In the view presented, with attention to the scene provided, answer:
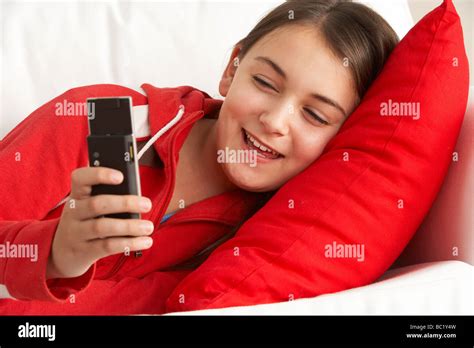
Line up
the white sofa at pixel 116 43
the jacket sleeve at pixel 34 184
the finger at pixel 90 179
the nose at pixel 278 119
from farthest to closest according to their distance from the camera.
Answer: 1. the white sofa at pixel 116 43
2. the nose at pixel 278 119
3. the jacket sleeve at pixel 34 184
4. the finger at pixel 90 179

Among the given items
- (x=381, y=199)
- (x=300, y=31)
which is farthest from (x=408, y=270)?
(x=300, y=31)

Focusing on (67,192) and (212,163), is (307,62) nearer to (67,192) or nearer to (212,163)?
(212,163)

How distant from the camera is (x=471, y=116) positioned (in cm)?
96

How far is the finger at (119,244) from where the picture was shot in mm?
667

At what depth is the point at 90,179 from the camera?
A: 0.66m

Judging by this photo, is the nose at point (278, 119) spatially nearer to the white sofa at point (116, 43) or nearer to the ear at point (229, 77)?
the ear at point (229, 77)

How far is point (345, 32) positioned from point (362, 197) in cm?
28

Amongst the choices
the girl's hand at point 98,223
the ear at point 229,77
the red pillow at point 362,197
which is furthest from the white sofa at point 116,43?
the girl's hand at point 98,223

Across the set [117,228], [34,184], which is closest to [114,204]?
[117,228]

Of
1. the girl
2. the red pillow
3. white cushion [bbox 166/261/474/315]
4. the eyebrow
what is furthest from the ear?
white cushion [bbox 166/261/474/315]

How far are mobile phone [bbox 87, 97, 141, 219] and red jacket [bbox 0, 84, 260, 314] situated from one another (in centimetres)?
14

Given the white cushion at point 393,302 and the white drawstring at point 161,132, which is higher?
the white drawstring at point 161,132

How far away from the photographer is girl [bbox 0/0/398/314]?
3.15 feet

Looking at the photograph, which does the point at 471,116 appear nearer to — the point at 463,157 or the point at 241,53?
the point at 463,157
